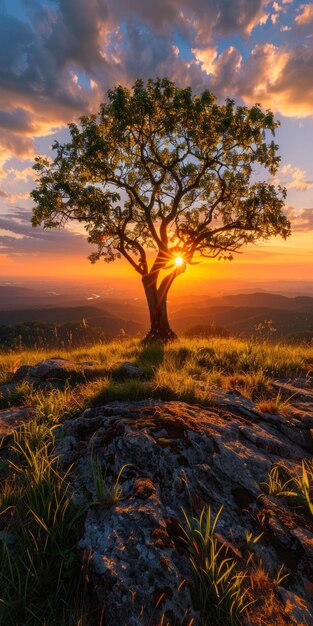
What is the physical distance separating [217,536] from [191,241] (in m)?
18.8

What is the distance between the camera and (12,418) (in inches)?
204

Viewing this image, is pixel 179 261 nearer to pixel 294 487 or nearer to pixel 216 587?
pixel 294 487

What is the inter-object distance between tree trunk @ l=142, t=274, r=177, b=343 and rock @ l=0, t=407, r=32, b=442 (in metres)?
14.2

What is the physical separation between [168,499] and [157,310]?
680 inches

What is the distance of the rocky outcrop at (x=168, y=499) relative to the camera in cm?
227

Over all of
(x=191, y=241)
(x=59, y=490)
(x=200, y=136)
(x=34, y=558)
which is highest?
(x=200, y=136)

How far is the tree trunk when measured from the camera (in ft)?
65.0

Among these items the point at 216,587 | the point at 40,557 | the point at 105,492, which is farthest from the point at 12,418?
the point at 216,587

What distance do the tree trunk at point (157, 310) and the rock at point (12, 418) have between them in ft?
46.5

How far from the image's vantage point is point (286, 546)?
281 centimetres

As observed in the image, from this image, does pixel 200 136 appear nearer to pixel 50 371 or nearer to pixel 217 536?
pixel 50 371

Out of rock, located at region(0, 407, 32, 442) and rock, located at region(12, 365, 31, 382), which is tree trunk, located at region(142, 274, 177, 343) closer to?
rock, located at region(12, 365, 31, 382)

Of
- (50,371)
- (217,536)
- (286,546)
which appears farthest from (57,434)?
(50,371)

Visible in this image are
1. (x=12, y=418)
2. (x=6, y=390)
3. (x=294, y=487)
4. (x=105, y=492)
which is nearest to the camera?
(x=105, y=492)
